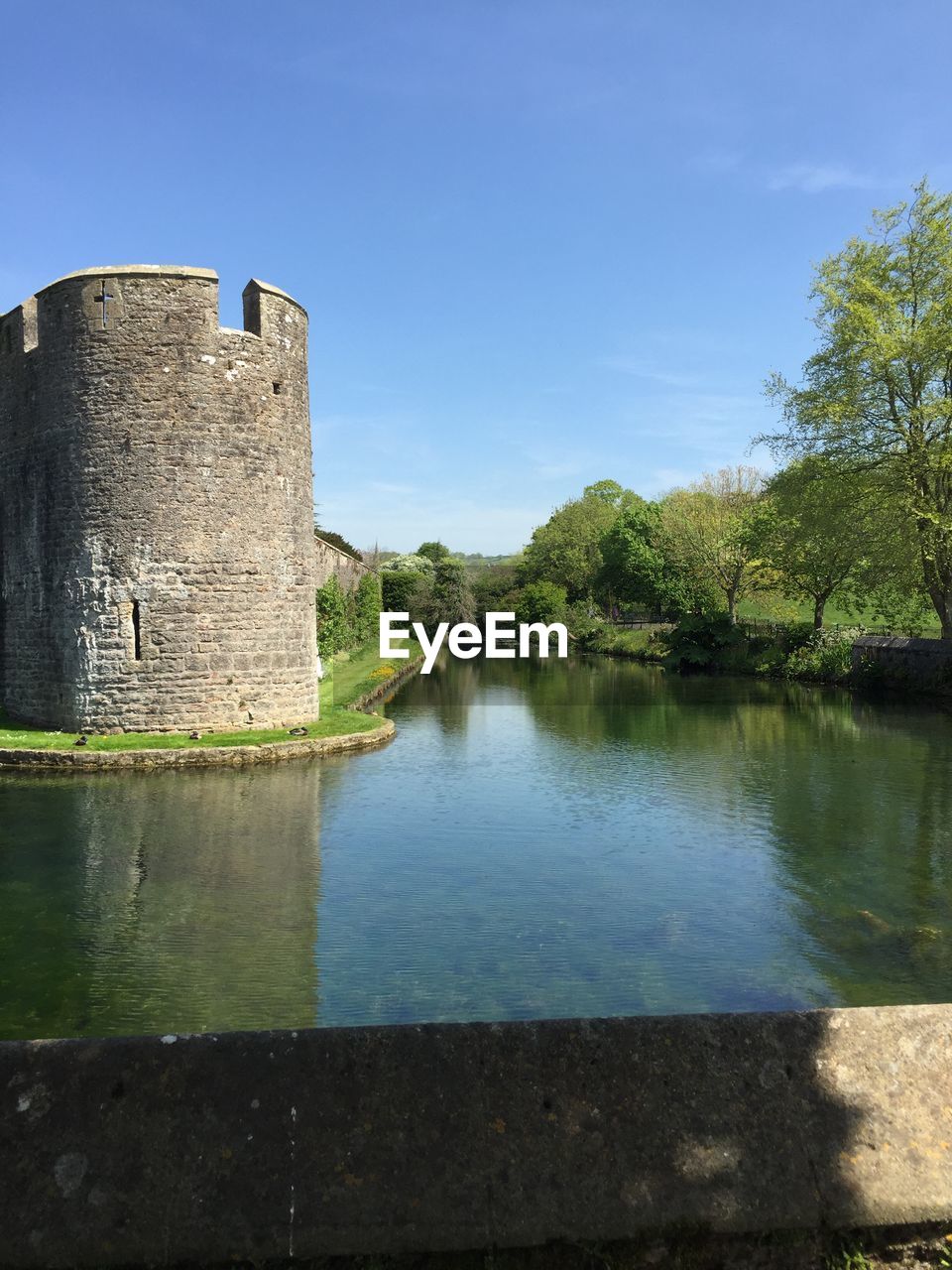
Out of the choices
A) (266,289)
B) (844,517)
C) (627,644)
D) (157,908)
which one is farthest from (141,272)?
(627,644)

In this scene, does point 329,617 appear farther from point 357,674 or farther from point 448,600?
point 448,600

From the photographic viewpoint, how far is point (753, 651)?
38.6m

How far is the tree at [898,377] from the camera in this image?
81.9ft

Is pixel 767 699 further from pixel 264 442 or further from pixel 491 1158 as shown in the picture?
pixel 491 1158

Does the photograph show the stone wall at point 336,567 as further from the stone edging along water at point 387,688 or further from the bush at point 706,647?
the bush at point 706,647

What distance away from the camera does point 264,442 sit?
16.5 metres

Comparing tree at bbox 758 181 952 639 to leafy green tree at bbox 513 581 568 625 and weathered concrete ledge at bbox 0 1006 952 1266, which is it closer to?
weathered concrete ledge at bbox 0 1006 952 1266

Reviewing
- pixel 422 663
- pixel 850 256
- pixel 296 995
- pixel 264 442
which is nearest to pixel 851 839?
pixel 296 995

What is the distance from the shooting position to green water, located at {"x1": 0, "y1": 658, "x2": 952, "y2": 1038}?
246 inches

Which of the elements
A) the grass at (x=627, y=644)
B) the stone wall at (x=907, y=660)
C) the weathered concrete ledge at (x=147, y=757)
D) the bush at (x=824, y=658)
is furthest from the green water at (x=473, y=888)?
the grass at (x=627, y=644)

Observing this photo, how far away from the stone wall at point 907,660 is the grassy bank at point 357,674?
15.3 meters

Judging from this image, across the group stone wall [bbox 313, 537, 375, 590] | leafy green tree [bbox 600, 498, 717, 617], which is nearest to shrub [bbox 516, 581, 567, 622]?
leafy green tree [bbox 600, 498, 717, 617]

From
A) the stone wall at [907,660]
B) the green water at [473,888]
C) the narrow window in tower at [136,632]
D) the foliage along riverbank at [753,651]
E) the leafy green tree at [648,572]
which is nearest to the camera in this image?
the green water at [473,888]

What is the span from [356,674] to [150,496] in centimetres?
1454
